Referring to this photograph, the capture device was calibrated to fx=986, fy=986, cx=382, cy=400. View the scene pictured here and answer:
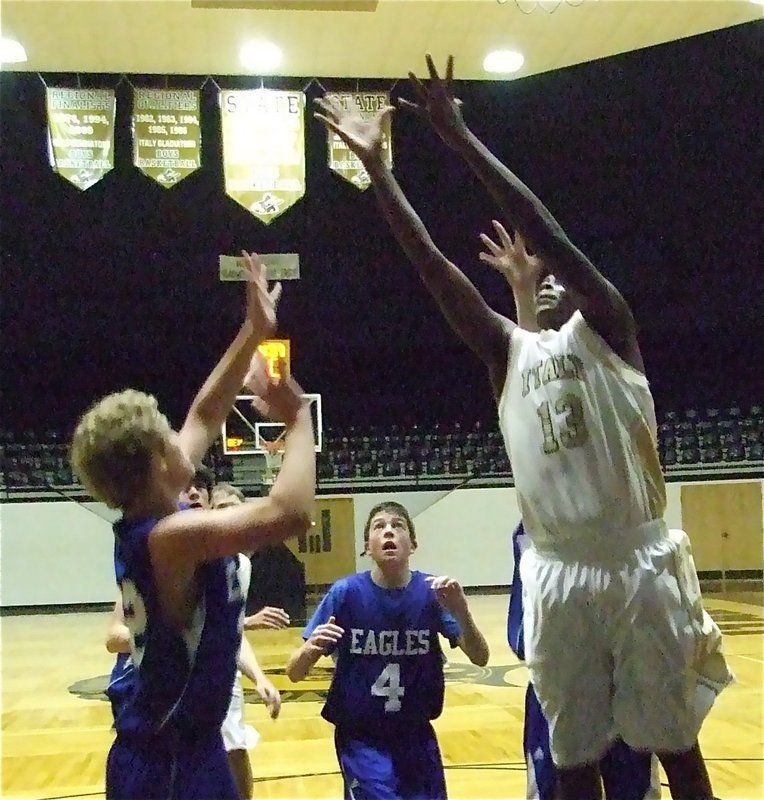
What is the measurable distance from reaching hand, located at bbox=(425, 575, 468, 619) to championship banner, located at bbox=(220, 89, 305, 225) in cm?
748

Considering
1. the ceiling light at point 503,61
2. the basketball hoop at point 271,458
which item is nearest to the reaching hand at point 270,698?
the basketball hoop at point 271,458

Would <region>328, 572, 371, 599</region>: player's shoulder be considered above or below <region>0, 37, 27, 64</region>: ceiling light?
below

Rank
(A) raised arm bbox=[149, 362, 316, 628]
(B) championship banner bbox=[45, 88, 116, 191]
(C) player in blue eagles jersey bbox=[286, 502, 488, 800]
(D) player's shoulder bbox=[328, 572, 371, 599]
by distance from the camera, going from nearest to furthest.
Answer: (A) raised arm bbox=[149, 362, 316, 628]
(C) player in blue eagles jersey bbox=[286, 502, 488, 800]
(D) player's shoulder bbox=[328, 572, 371, 599]
(B) championship banner bbox=[45, 88, 116, 191]

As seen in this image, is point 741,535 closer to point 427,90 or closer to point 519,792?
point 519,792

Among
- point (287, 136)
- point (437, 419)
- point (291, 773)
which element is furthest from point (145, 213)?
point (291, 773)

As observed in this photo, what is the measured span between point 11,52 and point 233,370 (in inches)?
383

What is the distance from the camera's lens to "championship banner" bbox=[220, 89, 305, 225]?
33.6ft

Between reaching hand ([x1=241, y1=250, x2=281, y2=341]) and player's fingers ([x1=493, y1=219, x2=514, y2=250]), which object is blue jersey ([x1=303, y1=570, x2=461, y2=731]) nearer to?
player's fingers ([x1=493, y1=219, x2=514, y2=250])

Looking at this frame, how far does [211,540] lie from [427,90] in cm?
140

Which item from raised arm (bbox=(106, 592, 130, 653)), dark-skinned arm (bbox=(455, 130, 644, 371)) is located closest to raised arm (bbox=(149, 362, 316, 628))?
dark-skinned arm (bbox=(455, 130, 644, 371))

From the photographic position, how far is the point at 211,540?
1917mm

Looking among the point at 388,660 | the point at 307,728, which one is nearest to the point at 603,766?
the point at 388,660

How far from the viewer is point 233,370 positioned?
244 centimetres

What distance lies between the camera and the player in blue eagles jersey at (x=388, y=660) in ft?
10.8
